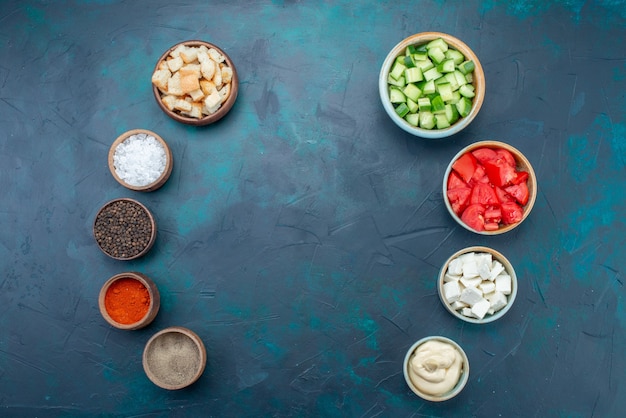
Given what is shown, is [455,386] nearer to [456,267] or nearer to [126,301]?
[456,267]

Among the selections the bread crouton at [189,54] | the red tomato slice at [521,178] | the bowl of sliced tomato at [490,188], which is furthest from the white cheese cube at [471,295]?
the bread crouton at [189,54]

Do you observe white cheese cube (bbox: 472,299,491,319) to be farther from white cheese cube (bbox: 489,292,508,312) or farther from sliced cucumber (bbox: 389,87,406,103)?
sliced cucumber (bbox: 389,87,406,103)

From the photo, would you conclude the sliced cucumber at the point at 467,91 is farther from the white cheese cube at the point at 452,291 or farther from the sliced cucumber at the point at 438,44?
the white cheese cube at the point at 452,291

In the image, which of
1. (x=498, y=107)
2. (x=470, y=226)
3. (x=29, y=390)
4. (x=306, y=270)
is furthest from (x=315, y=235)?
(x=29, y=390)

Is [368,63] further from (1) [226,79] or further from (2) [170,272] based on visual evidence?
(2) [170,272]

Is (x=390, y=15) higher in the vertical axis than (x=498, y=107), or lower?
higher

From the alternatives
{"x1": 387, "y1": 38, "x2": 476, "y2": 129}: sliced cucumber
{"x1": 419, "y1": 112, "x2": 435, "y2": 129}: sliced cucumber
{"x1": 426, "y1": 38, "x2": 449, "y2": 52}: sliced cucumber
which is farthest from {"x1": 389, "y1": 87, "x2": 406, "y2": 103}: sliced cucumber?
{"x1": 426, "y1": 38, "x2": 449, "y2": 52}: sliced cucumber
